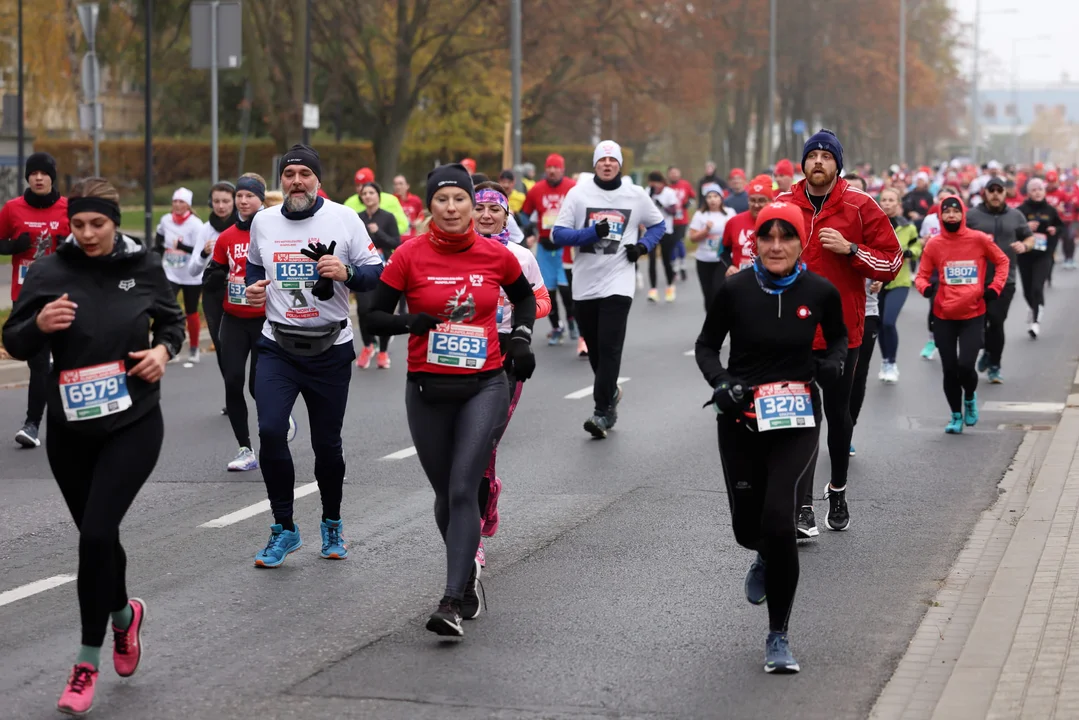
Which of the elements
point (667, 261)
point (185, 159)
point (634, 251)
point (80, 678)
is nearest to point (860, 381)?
point (634, 251)

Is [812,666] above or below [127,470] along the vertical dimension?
below

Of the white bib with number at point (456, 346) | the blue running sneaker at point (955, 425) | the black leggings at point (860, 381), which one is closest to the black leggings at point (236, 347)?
the black leggings at point (860, 381)

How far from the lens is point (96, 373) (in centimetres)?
588

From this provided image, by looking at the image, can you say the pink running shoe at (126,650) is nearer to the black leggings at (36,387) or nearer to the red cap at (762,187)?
the black leggings at (36,387)

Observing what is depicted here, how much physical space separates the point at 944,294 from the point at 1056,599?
19.2 feet

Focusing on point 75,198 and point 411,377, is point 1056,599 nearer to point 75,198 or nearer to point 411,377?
point 411,377

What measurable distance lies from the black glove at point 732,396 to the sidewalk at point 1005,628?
111 centimetres

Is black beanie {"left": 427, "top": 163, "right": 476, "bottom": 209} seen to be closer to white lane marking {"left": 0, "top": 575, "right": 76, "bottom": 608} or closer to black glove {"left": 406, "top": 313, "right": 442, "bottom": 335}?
black glove {"left": 406, "top": 313, "right": 442, "bottom": 335}

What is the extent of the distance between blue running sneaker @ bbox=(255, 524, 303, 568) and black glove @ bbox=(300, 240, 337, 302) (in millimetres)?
1134

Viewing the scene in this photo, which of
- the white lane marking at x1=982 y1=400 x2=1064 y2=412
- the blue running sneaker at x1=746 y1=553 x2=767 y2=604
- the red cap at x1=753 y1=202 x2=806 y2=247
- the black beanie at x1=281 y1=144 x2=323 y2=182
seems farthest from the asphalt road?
the black beanie at x1=281 y1=144 x2=323 y2=182

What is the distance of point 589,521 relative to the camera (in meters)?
9.23

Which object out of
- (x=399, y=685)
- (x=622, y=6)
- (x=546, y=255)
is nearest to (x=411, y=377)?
(x=399, y=685)

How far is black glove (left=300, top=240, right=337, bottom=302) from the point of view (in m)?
7.52

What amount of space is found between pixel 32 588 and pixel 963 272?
7.41 metres
